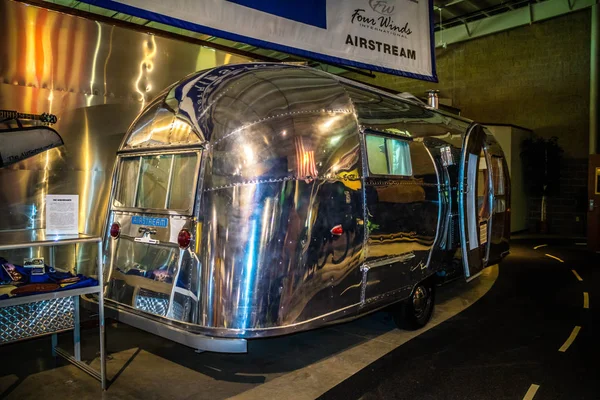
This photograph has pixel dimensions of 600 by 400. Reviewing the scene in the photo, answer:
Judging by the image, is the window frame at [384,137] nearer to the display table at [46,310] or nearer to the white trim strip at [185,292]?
the white trim strip at [185,292]

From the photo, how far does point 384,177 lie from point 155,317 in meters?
2.54

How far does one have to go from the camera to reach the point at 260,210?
12.7 feet

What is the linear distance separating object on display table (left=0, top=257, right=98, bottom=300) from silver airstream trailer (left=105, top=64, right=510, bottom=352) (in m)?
0.46

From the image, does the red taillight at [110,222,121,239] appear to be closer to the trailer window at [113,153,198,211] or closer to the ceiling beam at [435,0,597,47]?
the trailer window at [113,153,198,211]

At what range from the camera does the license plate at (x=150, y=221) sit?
4063mm

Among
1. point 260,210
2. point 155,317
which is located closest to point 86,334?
point 155,317

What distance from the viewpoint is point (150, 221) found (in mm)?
4203

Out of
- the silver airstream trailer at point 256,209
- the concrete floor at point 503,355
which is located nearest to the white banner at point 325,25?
the silver airstream trailer at point 256,209

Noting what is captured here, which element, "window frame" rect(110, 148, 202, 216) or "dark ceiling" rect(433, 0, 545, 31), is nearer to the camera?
"window frame" rect(110, 148, 202, 216)

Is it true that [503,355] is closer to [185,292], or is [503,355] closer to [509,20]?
[185,292]

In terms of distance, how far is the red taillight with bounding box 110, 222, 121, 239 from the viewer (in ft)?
14.8

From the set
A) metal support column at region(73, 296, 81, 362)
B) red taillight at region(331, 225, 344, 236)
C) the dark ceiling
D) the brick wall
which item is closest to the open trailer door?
red taillight at region(331, 225, 344, 236)

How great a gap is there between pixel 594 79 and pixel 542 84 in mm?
1646

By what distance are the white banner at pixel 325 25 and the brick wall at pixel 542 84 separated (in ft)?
28.3
